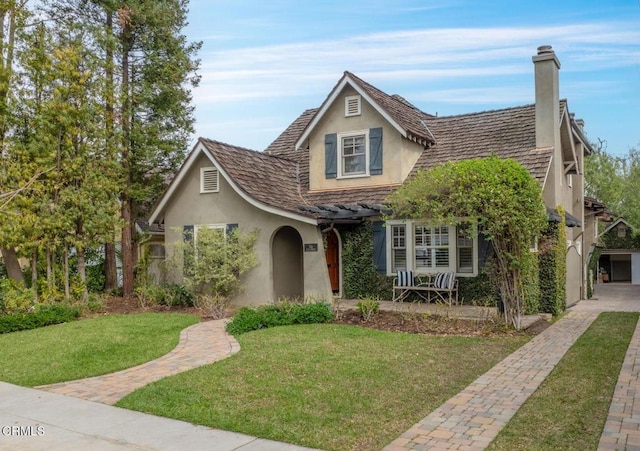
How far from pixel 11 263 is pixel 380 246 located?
39.5ft

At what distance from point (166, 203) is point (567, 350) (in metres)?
13.4

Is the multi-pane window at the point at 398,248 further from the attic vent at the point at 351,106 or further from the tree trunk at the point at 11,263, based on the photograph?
the tree trunk at the point at 11,263

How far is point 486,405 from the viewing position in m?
6.75

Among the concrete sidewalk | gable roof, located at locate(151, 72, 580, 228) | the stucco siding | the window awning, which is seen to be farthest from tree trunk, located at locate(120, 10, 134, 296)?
the concrete sidewalk

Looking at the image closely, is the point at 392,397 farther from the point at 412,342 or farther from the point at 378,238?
the point at 378,238

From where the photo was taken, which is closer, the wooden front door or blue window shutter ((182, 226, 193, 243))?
blue window shutter ((182, 226, 193, 243))

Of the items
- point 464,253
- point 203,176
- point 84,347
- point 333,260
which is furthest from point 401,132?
point 84,347

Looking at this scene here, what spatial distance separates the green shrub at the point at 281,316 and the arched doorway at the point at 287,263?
4.13m

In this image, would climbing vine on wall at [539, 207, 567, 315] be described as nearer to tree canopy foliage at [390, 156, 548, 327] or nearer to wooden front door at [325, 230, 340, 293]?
tree canopy foliage at [390, 156, 548, 327]

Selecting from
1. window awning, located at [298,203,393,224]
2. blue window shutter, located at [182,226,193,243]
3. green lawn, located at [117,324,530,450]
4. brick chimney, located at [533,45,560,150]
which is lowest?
green lawn, located at [117,324,530,450]

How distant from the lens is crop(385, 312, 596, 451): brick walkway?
5555 millimetres

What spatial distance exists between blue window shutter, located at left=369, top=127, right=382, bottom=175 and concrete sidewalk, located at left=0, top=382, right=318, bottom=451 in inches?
502

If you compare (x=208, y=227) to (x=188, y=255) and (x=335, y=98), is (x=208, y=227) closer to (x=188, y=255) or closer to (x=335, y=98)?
(x=188, y=255)

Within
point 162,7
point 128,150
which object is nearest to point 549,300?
point 128,150
